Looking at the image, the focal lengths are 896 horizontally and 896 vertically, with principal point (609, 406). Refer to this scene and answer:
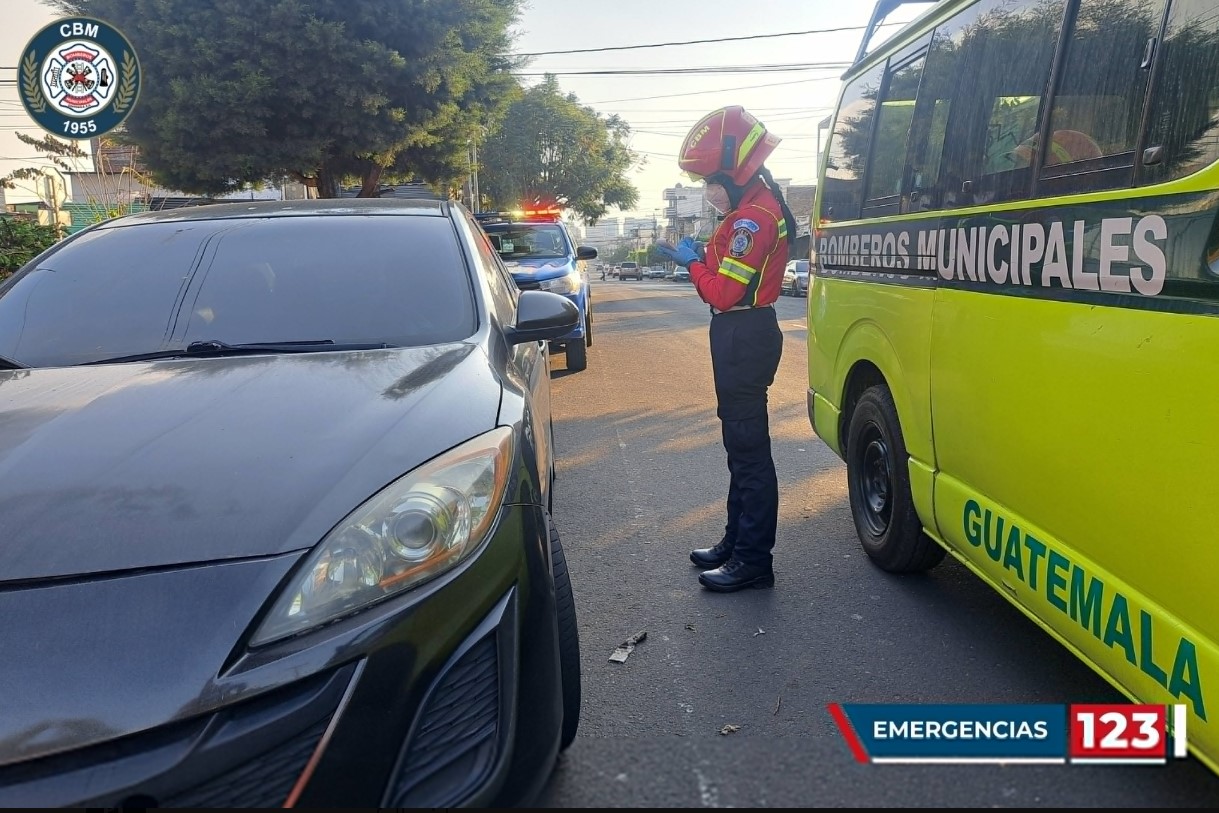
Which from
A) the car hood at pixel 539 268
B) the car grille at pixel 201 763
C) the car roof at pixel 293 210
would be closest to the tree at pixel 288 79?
the car hood at pixel 539 268

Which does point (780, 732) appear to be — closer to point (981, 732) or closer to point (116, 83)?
point (981, 732)

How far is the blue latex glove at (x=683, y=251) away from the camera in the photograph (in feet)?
12.8

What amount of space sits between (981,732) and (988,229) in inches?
60.0

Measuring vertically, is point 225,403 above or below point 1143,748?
above

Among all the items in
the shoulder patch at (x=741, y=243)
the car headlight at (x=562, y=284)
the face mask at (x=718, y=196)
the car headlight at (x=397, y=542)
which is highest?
the face mask at (x=718, y=196)

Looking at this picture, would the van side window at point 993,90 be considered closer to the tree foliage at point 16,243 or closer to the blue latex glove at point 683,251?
the blue latex glove at point 683,251

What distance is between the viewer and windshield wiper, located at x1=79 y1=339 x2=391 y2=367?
2.80 meters

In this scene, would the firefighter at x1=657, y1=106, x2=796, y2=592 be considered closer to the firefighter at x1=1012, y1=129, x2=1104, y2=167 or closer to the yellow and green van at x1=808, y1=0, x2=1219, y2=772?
the yellow and green van at x1=808, y1=0, x2=1219, y2=772

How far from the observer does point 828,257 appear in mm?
4684

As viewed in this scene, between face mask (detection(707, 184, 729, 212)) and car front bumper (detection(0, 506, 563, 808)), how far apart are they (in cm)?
237

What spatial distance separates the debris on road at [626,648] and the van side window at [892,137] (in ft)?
6.67

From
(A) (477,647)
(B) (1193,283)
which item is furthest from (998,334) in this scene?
(A) (477,647)

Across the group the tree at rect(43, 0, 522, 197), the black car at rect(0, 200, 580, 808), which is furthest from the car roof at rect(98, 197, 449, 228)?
the tree at rect(43, 0, 522, 197)

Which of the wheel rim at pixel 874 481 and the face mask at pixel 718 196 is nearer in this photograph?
the face mask at pixel 718 196
